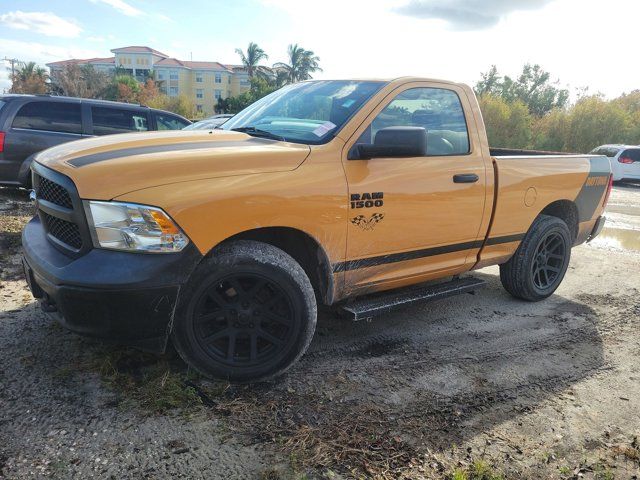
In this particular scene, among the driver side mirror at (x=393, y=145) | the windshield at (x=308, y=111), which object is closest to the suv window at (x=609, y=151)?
the windshield at (x=308, y=111)

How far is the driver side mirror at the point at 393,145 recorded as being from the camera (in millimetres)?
3137

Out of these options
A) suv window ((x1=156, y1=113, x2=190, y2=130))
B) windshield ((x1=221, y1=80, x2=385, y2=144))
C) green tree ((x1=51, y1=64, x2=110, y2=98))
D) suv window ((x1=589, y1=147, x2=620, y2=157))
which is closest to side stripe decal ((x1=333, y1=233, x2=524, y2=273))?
windshield ((x1=221, y1=80, x2=385, y2=144))

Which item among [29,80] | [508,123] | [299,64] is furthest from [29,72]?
[508,123]

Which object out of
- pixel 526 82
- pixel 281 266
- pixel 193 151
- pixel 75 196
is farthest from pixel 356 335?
pixel 526 82

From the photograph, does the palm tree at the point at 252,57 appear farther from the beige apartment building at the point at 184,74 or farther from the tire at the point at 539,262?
the tire at the point at 539,262

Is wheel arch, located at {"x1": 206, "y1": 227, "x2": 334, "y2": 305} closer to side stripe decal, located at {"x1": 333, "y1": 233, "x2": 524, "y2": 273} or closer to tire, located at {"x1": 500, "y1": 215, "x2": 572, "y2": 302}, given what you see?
side stripe decal, located at {"x1": 333, "y1": 233, "x2": 524, "y2": 273}

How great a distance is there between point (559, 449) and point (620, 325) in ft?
7.80

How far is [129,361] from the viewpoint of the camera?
3184 millimetres

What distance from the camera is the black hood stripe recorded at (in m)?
2.76

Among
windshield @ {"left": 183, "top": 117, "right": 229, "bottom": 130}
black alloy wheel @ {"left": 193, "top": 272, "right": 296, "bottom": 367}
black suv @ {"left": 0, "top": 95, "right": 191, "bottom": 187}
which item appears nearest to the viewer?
black alloy wheel @ {"left": 193, "top": 272, "right": 296, "bottom": 367}

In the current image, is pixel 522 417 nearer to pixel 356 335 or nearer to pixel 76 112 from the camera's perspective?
pixel 356 335

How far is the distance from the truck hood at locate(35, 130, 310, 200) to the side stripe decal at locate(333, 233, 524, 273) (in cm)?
78

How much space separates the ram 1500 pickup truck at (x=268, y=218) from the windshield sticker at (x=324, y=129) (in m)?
0.02

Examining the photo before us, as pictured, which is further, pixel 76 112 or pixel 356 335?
pixel 76 112
